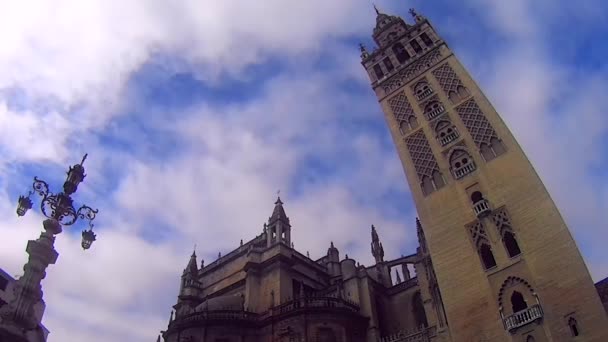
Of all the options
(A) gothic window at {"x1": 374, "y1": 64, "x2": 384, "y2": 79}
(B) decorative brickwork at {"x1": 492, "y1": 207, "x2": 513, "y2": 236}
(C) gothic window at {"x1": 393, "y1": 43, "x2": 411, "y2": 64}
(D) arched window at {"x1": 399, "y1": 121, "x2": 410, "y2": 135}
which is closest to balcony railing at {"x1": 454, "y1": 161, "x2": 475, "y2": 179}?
(B) decorative brickwork at {"x1": 492, "y1": 207, "x2": 513, "y2": 236}

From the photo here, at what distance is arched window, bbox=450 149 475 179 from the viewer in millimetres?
24891

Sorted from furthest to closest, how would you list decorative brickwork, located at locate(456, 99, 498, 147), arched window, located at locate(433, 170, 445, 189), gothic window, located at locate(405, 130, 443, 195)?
1. gothic window, located at locate(405, 130, 443, 195)
2. arched window, located at locate(433, 170, 445, 189)
3. decorative brickwork, located at locate(456, 99, 498, 147)

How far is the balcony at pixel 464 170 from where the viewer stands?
2478 cm

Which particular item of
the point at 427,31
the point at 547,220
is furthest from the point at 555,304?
the point at 427,31

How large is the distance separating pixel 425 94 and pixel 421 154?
16.1ft

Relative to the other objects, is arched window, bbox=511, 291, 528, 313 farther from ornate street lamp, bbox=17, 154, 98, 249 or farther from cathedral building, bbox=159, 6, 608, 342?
ornate street lamp, bbox=17, 154, 98, 249

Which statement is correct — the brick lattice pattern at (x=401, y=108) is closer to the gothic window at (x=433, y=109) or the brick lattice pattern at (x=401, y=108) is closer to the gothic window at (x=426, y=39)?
the gothic window at (x=433, y=109)

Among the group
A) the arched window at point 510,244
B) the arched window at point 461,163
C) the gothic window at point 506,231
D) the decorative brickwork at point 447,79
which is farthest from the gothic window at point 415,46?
the arched window at point 510,244

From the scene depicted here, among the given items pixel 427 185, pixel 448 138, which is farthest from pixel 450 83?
pixel 427 185

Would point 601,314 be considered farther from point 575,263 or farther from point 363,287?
point 363,287

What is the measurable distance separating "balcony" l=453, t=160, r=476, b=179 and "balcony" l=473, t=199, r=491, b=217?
2.16 meters

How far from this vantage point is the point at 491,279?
20984 millimetres

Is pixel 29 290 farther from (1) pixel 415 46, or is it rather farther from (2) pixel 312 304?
(1) pixel 415 46

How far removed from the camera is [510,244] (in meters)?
21.7
